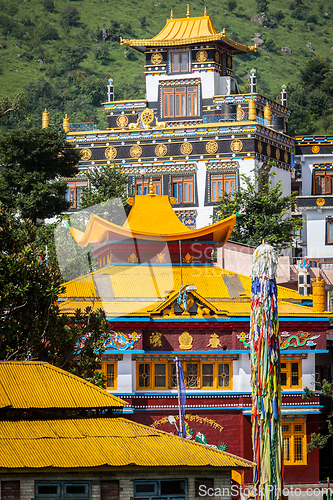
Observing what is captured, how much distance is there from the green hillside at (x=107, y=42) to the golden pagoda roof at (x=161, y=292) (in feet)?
310

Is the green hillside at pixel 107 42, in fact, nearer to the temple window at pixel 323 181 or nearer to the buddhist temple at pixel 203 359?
the temple window at pixel 323 181

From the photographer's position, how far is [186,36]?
239 feet

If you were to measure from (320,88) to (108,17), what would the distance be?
7842 centimetres

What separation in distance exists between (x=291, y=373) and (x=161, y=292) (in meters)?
5.63

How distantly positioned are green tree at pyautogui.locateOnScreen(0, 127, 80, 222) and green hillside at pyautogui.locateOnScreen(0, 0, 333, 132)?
2959 inches

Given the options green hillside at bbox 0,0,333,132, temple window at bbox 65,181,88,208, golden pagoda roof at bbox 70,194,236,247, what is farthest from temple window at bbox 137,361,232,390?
green hillside at bbox 0,0,333,132

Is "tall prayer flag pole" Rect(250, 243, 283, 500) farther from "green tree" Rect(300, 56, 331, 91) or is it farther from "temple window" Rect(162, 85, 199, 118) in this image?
"green tree" Rect(300, 56, 331, 91)

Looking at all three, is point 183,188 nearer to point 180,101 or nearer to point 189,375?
point 180,101

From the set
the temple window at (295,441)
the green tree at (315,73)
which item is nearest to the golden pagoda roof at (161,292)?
the temple window at (295,441)

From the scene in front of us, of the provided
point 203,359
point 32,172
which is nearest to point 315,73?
point 32,172

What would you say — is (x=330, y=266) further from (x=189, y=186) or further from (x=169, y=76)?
(x=169, y=76)

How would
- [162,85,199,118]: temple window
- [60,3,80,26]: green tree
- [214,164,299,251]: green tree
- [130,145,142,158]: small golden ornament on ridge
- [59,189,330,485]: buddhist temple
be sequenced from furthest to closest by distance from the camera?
[60,3,80,26]: green tree, [162,85,199,118]: temple window, [130,145,142,158]: small golden ornament on ridge, [214,164,299,251]: green tree, [59,189,330,485]: buddhist temple

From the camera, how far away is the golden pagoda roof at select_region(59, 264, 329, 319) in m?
36.7

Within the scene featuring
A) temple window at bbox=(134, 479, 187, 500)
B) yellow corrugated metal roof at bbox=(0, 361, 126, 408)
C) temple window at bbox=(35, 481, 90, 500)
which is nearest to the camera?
temple window at bbox=(35, 481, 90, 500)
